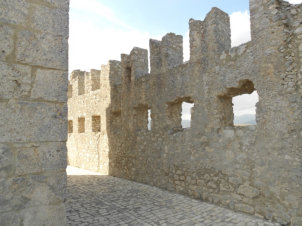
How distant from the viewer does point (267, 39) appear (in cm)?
460

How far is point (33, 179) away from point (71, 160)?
11061 mm

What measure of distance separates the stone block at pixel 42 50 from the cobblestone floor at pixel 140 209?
3252 millimetres

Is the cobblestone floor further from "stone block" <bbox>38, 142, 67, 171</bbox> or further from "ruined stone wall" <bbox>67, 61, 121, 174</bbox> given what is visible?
"ruined stone wall" <bbox>67, 61, 121, 174</bbox>

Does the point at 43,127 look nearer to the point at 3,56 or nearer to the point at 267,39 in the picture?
the point at 3,56

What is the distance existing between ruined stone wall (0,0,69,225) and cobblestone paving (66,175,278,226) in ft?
8.64

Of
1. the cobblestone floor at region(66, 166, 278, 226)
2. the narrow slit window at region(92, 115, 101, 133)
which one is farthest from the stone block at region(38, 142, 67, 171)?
the narrow slit window at region(92, 115, 101, 133)

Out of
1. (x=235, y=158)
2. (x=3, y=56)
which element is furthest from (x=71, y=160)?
(x=3, y=56)

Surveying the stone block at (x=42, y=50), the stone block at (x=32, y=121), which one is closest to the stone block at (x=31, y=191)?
the stone block at (x=32, y=121)

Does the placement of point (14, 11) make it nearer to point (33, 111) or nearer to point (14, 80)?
point (14, 80)

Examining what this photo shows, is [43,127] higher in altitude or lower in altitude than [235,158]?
higher

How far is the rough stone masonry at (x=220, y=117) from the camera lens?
4.29 meters

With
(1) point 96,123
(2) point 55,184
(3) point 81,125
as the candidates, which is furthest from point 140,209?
(3) point 81,125

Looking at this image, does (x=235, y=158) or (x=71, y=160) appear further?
(x=71, y=160)

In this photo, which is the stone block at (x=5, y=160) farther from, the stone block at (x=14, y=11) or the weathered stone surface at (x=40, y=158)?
the stone block at (x=14, y=11)
